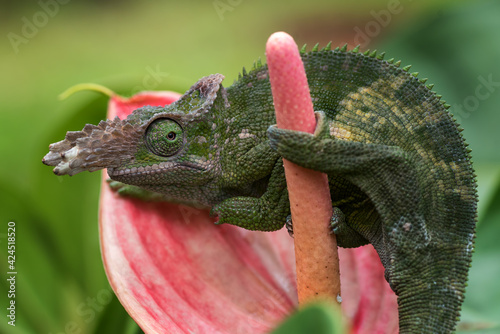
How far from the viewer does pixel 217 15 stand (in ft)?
9.71

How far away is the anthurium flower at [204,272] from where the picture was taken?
1.03 meters

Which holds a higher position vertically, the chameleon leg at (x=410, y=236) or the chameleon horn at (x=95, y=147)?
the chameleon horn at (x=95, y=147)

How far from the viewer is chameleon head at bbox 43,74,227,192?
1.00m

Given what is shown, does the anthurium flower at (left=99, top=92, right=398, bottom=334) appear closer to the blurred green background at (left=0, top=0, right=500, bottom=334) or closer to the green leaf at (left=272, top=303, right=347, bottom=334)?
the blurred green background at (left=0, top=0, right=500, bottom=334)

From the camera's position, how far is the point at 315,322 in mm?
545

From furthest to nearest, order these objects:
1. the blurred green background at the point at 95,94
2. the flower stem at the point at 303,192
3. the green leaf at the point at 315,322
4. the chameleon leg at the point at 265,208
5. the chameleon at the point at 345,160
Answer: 1. the blurred green background at the point at 95,94
2. the chameleon leg at the point at 265,208
3. the chameleon at the point at 345,160
4. the flower stem at the point at 303,192
5. the green leaf at the point at 315,322

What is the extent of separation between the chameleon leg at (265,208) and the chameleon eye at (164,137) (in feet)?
0.44

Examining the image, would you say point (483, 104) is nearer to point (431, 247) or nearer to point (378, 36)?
point (431, 247)

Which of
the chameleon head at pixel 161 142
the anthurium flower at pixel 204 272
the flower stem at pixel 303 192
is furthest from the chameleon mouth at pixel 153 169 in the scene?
the flower stem at pixel 303 192

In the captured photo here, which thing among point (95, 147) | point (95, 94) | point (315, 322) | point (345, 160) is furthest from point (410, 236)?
point (95, 94)

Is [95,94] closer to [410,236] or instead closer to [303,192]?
[303,192]

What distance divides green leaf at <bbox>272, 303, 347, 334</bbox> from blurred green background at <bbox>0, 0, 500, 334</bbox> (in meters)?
0.70

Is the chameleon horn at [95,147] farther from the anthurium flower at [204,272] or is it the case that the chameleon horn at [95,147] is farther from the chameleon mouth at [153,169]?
the anthurium flower at [204,272]

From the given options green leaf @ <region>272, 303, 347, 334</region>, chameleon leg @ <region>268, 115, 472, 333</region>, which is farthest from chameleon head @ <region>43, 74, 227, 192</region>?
green leaf @ <region>272, 303, 347, 334</region>
